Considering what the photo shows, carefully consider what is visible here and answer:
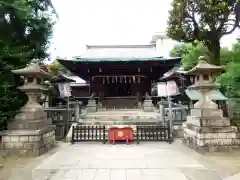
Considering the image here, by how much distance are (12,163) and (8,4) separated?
5.44m

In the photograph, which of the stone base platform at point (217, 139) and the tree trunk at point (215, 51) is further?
the tree trunk at point (215, 51)

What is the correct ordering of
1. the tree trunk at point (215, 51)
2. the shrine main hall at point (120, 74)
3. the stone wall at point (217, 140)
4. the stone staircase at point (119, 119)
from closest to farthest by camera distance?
the stone wall at point (217, 140) → the tree trunk at point (215, 51) → the stone staircase at point (119, 119) → the shrine main hall at point (120, 74)

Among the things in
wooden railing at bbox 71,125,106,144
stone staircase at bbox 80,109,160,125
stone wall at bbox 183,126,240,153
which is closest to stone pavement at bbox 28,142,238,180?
stone wall at bbox 183,126,240,153

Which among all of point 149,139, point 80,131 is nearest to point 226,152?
point 149,139

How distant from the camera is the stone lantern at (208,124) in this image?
8094mm

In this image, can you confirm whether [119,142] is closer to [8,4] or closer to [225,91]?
[8,4]

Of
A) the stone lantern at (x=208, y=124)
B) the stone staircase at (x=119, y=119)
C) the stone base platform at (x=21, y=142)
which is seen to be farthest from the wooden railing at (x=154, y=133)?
the stone base platform at (x=21, y=142)

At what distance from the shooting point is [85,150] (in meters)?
8.77

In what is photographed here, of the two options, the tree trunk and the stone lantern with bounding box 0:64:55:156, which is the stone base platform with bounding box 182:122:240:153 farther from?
the stone lantern with bounding box 0:64:55:156

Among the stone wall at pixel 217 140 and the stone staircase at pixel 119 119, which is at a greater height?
the stone staircase at pixel 119 119

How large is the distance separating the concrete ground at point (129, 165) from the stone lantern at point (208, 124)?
1.49 ft

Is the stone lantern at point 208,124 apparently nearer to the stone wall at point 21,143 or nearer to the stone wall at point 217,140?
the stone wall at point 217,140

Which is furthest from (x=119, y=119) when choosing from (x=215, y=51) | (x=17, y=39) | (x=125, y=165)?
(x=125, y=165)

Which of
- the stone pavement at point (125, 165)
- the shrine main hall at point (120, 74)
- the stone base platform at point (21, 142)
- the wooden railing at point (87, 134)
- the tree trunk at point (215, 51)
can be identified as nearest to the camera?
the stone pavement at point (125, 165)
